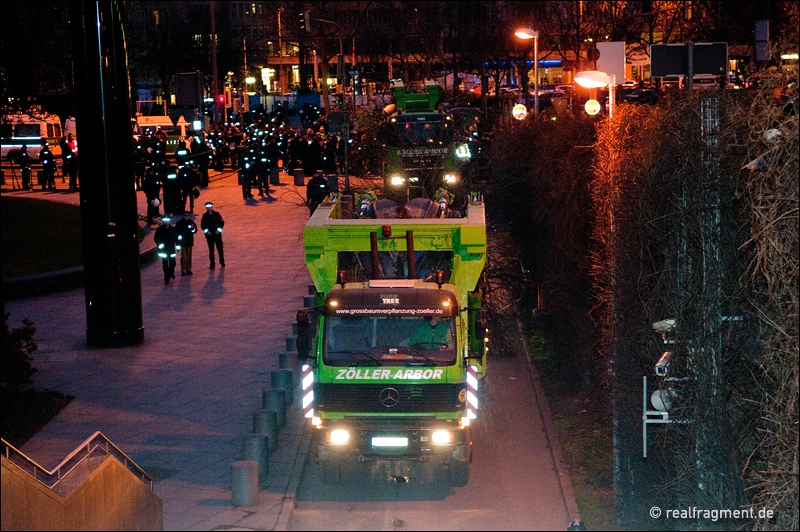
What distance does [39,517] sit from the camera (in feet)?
33.6

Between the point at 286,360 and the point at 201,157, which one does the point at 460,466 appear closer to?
the point at 286,360

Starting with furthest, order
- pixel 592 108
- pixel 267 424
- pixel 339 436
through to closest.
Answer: pixel 592 108, pixel 267 424, pixel 339 436

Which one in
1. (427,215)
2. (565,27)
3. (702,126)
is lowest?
(427,215)

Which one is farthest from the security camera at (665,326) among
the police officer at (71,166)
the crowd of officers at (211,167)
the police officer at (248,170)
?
the police officer at (71,166)

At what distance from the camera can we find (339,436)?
42.1ft

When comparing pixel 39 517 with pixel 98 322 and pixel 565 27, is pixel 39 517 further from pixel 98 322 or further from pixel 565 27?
pixel 565 27

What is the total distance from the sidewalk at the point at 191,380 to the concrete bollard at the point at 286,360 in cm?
5

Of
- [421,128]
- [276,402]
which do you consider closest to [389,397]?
[276,402]

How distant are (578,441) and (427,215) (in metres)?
4.59

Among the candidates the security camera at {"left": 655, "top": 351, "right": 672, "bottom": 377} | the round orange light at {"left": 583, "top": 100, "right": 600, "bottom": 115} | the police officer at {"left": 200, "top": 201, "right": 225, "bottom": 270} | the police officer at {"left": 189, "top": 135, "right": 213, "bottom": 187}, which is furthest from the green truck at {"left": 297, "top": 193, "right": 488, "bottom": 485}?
the police officer at {"left": 189, "top": 135, "right": 213, "bottom": 187}

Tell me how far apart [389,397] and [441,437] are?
77 cm

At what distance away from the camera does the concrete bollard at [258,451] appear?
1331 cm

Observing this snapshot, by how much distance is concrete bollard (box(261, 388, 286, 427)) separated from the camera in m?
15.7

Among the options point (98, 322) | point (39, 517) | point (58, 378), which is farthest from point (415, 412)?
point (98, 322)
